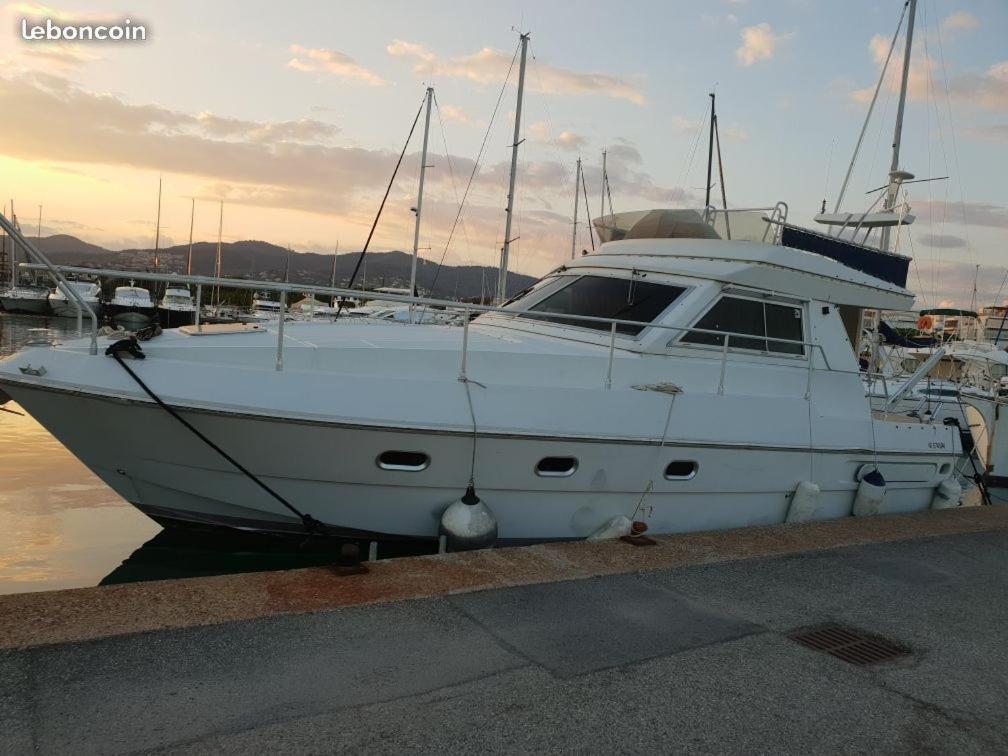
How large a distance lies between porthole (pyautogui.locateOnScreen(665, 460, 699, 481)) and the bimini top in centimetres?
189

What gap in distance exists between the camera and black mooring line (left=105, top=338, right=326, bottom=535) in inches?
199

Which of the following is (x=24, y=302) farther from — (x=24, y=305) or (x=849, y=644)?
(x=849, y=644)

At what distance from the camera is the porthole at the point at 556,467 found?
5.84 metres

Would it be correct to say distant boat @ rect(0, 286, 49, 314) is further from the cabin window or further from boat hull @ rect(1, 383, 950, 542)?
the cabin window

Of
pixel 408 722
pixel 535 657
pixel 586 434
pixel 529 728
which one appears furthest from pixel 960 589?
pixel 408 722

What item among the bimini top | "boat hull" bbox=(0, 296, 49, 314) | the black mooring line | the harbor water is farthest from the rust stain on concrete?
"boat hull" bbox=(0, 296, 49, 314)

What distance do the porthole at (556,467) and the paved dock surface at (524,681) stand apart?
5.01 ft

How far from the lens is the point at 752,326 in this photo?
24.2 feet

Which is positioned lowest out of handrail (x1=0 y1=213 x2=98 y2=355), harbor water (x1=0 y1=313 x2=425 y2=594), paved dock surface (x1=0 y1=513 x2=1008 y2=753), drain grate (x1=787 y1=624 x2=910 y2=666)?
harbor water (x1=0 y1=313 x2=425 y2=594)

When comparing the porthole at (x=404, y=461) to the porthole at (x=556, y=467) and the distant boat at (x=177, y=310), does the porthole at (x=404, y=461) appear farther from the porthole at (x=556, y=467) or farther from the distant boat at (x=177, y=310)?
the distant boat at (x=177, y=310)

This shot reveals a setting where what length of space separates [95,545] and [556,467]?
4.28 meters

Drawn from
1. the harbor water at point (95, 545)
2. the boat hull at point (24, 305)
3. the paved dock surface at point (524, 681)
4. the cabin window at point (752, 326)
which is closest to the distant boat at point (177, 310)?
the boat hull at point (24, 305)

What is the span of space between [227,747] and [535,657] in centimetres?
135

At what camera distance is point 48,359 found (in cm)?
530
